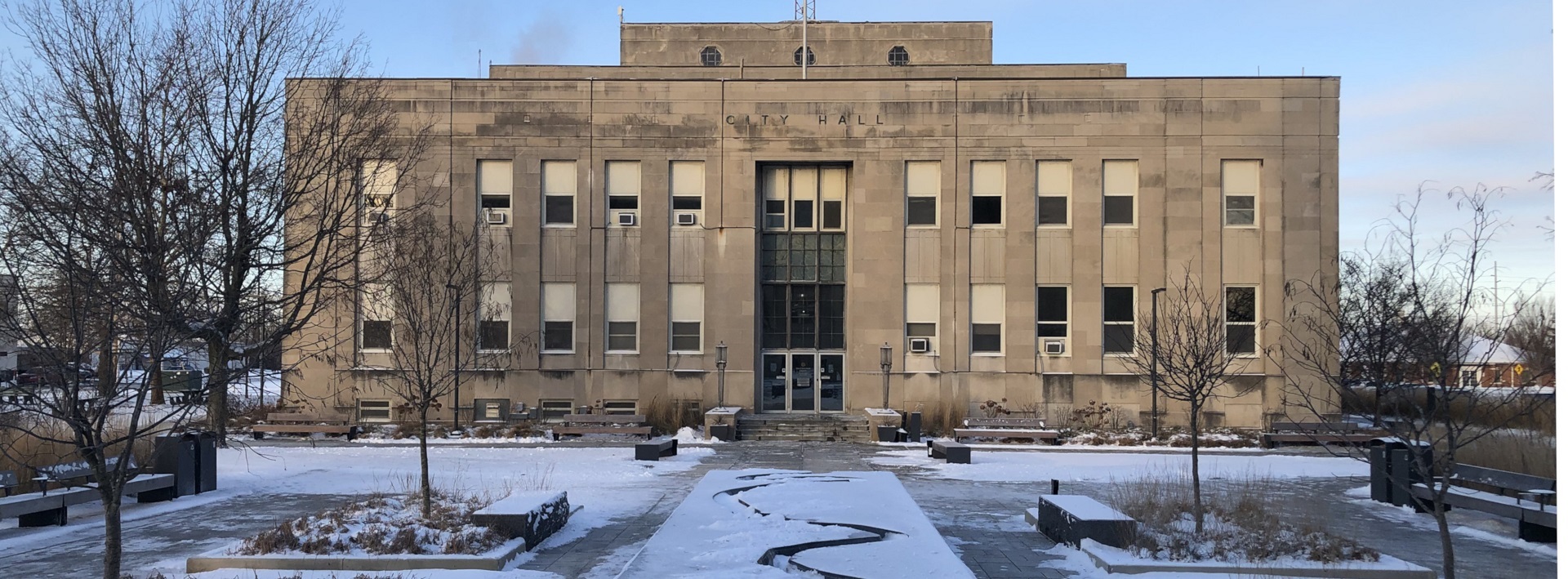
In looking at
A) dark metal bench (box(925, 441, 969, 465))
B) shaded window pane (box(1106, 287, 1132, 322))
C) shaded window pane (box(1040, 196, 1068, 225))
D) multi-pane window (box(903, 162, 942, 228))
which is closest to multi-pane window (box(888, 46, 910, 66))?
multi-pane window (box(903, 162, 942, 228))

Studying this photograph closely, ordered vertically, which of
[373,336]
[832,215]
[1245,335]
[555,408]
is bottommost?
[555,408]

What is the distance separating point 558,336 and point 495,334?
183 cm

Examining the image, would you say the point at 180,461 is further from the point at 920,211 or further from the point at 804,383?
the point at 920,211

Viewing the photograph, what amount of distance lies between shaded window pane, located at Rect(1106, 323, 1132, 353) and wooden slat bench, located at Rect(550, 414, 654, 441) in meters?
13.8

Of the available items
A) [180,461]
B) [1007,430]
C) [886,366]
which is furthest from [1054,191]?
[180,461]

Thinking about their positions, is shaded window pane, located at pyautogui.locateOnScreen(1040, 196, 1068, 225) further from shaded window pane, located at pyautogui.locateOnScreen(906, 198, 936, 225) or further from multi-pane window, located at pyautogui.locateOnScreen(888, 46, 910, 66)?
multi-pane window, located at pyautogui.locateOnScreen(888, 46, 910, 66)

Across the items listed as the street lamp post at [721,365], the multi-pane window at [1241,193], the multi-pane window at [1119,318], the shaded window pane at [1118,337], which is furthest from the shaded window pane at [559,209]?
the multi-pane window at [1241,193]

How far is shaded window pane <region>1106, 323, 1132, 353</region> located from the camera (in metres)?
32.5

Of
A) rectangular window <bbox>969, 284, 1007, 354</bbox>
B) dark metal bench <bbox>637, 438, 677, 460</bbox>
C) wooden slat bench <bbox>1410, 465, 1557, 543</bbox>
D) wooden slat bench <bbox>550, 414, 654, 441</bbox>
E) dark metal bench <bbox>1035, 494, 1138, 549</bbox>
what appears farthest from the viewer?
rectangular window <bbox>969, 284, 1007, 354</bbox>

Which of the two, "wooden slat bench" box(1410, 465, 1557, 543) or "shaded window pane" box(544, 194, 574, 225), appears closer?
"wooden slat bench" box(1410, 465, 1557, 543)

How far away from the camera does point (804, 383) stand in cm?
3331

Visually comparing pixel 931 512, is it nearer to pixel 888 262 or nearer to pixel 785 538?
pixel 785 538

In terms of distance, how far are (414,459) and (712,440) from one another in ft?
26.3

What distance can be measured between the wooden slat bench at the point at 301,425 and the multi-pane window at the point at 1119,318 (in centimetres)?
2117
